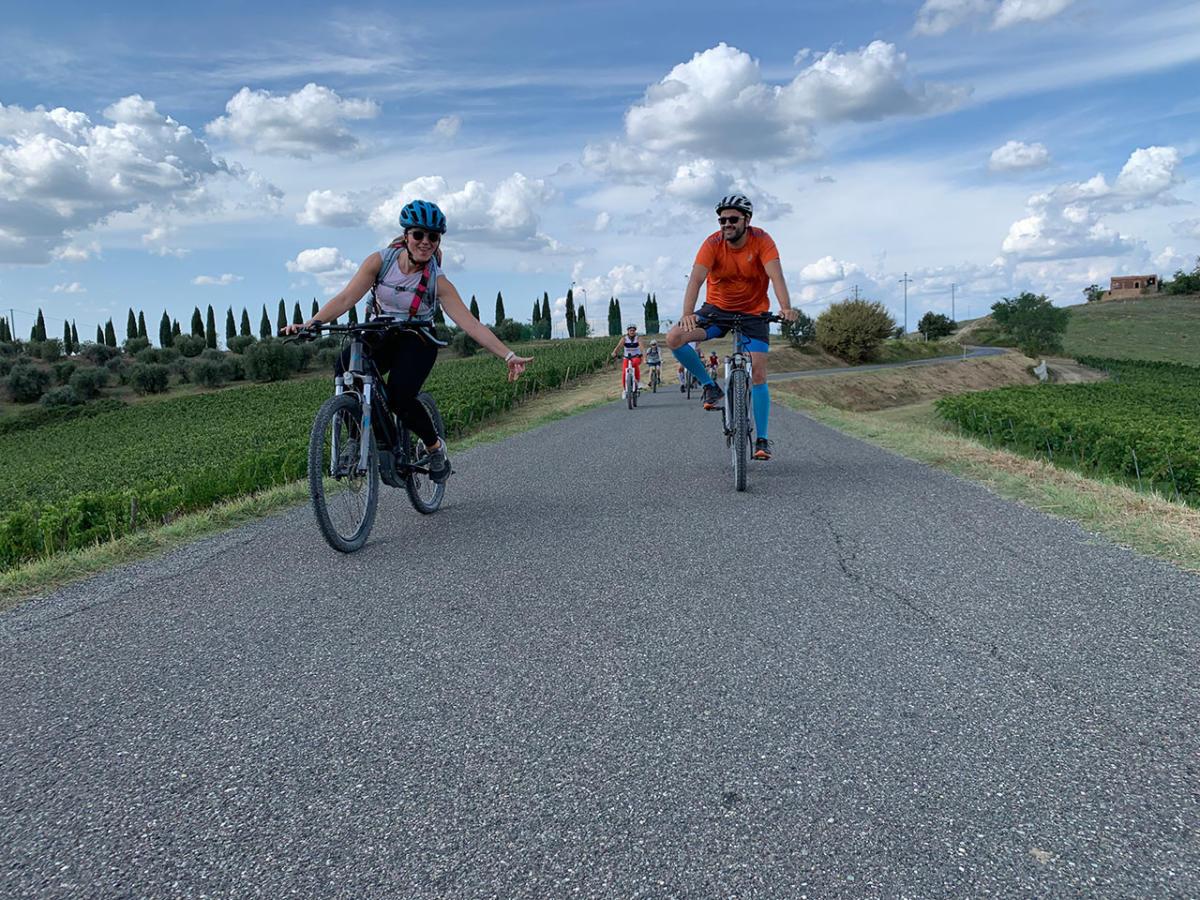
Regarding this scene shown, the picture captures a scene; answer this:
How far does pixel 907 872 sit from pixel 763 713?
0.89m

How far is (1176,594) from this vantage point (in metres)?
3.98

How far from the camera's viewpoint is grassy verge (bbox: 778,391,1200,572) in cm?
497

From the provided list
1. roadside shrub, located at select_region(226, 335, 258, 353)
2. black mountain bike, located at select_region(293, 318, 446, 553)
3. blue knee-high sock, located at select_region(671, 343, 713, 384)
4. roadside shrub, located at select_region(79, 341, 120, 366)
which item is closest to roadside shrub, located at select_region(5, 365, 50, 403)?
roadside shrub, located at select_region(79, 341, 120, 366)

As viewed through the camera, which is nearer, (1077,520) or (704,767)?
(704,767)

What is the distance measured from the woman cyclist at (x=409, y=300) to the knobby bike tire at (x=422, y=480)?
398mm

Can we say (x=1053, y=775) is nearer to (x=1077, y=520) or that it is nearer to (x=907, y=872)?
(x=907, y=872)

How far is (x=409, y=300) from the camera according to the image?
589 centimetres

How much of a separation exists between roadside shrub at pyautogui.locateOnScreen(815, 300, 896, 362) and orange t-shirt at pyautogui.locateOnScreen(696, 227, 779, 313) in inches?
2526

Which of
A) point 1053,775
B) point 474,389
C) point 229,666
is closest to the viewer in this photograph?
point 1053,775

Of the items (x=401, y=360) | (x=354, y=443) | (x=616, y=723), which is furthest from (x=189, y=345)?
(x=616, y=723)

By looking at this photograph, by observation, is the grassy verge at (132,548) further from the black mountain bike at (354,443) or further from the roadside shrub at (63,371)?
the roadside shrub at (63,371)

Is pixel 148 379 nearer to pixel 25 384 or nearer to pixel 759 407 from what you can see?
pixel 25 384

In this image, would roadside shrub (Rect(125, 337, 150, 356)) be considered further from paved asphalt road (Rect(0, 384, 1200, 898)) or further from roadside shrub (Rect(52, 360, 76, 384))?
paved asphalt road (Rect(0, 384, 1200, 898))

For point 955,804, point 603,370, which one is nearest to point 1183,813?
point 955,804
